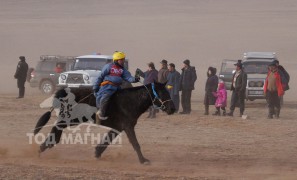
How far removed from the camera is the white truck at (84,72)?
29.9 m

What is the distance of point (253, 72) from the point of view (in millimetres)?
31047

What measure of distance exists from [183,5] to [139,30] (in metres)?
22.2

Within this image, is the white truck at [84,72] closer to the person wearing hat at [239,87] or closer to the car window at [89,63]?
the car window at [89,63]

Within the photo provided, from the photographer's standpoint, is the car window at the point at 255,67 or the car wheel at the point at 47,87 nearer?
the car window at the point at 255,67

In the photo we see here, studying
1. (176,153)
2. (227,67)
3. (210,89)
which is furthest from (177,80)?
(176,153)

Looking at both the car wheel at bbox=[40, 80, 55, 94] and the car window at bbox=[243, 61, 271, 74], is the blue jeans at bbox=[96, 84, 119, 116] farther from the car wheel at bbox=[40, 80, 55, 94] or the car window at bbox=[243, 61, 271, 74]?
the car wheel at bbox=[40, 80, 55, 94]

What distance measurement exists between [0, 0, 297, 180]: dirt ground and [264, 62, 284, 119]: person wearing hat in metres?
0.59

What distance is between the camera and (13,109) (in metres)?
27.1

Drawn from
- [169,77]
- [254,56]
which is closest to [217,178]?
[169,77]

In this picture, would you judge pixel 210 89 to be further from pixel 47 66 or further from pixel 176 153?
pixel 47 66

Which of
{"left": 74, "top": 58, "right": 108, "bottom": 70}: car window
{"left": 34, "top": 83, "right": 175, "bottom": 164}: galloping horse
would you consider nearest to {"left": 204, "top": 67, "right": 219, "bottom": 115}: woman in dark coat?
{"left": 74, "top": 58, "right": 108, "bottom": 70}: car window

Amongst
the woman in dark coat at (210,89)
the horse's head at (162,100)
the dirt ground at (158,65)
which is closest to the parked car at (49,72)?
the dirt ground at (158,65)

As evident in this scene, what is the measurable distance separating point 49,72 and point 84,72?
7751 mm

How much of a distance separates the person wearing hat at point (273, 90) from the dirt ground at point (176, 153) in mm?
1132
